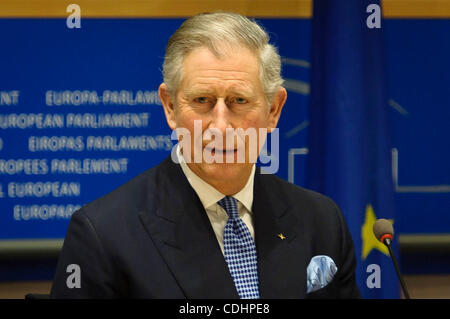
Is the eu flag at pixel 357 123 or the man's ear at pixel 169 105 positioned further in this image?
the eu flag at pixel 357 123

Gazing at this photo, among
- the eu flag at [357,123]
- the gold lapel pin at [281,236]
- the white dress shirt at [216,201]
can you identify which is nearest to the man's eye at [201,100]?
the white dress shirt at [216,201]

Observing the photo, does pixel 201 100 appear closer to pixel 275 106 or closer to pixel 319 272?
pixel 275 106

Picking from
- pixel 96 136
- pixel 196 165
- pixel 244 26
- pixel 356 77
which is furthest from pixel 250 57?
pixel 96 136

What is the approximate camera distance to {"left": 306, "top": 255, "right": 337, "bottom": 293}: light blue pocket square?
1.64 metres

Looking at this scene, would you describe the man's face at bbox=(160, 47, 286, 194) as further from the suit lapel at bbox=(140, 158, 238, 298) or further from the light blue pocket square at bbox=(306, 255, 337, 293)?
the light blue pocket square at bbox=(306, 255, 337, 293)

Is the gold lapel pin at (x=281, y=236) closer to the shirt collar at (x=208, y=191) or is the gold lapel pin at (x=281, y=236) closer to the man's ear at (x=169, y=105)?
the shirt collar at (x=208, y=191)

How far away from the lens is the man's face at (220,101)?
1.51 m

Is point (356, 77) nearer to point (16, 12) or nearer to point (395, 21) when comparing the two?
point (395, 21)

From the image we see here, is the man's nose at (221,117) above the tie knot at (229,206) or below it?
above

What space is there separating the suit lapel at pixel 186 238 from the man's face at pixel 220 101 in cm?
11

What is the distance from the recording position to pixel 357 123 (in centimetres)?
276

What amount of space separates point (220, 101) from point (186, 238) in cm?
40

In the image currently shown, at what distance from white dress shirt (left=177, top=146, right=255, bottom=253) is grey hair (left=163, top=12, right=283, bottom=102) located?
10.2 inches

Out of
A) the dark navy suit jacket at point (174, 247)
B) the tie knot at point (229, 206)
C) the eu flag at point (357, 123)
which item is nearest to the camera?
the dark navy suit jacket at point (174, 247)
